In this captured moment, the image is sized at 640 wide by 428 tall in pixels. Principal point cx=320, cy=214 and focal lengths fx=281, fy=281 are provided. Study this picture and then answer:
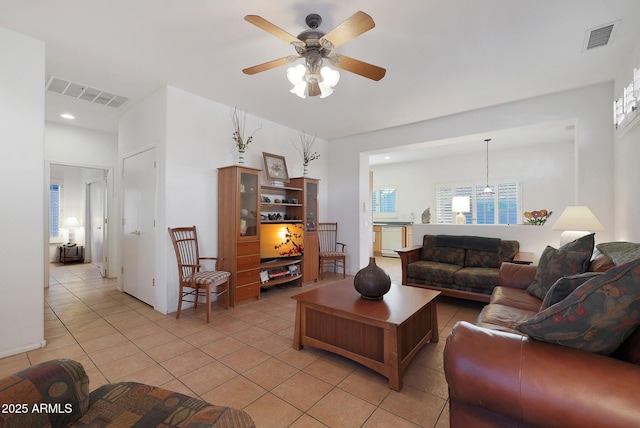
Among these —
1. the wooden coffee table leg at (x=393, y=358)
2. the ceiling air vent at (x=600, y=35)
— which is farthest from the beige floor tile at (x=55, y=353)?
the ceiling air vent at (x=600, y=35)

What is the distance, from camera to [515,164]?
21.8 feet

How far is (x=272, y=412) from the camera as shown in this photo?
1.72 m

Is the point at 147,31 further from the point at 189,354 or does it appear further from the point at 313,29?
the point at 189,354

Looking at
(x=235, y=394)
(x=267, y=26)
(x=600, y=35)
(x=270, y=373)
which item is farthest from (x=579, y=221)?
(x=235, y=394)

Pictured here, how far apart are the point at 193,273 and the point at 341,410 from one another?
7.74 ft

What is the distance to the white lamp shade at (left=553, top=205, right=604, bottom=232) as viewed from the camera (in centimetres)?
297

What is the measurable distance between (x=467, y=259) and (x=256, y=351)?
10.4 ft

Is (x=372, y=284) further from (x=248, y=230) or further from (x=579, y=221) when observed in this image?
(x=579, y=221)

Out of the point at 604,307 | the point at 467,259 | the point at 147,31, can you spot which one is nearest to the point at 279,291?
the point at 467,259

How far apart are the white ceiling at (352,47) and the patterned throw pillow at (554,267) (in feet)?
6.27

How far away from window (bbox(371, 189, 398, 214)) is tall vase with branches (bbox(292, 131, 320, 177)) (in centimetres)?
365

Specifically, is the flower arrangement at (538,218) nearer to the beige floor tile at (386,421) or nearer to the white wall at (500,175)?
the white wall at (500,175)

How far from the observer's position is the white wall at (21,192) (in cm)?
238

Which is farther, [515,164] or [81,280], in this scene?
[515,164]
